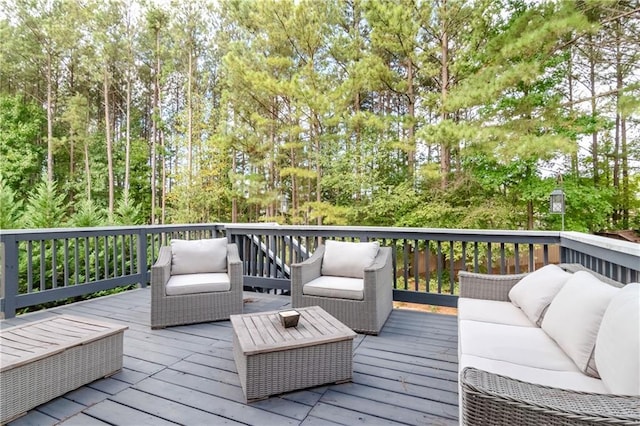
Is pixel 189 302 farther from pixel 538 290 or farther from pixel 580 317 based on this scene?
pixel 580 317

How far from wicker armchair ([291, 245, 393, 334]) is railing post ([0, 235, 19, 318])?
9.70ft

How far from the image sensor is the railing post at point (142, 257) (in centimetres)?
483

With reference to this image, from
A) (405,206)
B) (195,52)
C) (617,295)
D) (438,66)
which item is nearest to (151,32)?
(195,52)

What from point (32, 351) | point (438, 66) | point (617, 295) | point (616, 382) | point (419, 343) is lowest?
point (419, 343)

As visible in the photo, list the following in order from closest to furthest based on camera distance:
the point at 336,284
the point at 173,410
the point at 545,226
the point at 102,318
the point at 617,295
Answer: the point at 617,295, the point at 173,410, the point at 336,284, the point at 102,318, the point at 545,226

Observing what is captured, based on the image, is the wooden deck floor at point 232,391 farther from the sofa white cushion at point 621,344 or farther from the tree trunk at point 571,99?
the tree trunk at point 571,99

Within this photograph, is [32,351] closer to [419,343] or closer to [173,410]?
[173,410]

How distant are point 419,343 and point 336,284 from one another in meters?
0.90

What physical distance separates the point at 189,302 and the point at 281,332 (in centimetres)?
153

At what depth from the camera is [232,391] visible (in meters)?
2.13

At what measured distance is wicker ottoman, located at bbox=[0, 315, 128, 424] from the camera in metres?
1.82

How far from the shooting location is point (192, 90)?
1360cm

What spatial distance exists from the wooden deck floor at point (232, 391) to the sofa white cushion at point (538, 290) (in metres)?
0.65

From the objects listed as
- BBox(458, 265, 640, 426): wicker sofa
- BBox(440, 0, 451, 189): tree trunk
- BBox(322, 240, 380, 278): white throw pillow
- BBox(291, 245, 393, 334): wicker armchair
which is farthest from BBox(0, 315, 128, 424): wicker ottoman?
BBox(440, 0, 451, 189): tree trunk
